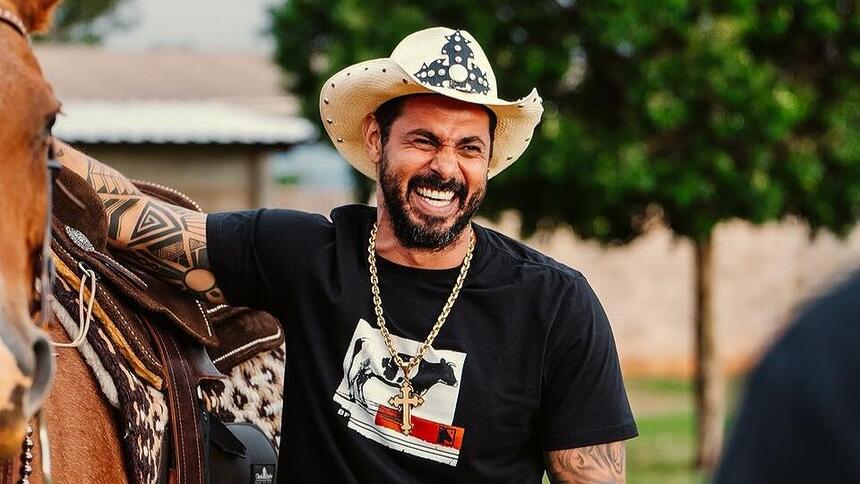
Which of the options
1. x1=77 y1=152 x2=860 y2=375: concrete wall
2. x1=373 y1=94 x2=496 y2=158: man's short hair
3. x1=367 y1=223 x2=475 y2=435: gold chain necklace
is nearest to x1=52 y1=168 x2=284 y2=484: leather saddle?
x1=367 y1=223 x2=475 y2=435: gold chain necklace

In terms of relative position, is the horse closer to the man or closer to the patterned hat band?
the man

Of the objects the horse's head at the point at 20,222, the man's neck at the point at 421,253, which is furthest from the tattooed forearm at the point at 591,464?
the horse's head at the point at 20,222

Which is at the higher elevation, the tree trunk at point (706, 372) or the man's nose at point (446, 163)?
the man's nose at point (446, 163)

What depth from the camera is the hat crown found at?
2928 mm

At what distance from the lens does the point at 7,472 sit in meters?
2.18

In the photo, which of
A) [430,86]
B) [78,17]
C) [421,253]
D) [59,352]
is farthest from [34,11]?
[78,17]

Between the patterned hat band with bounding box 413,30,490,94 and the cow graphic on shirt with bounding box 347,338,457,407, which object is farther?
the patterned hat band with bounding box 413,30,490,94

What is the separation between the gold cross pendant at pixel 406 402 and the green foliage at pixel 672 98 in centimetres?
616

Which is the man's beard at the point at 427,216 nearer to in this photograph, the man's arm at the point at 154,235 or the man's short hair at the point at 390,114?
the man's short hair at the point at 390,114

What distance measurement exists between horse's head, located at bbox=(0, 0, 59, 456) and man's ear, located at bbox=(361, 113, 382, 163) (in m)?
1.13

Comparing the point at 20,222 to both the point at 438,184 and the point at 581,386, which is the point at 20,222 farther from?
the point at 581,386

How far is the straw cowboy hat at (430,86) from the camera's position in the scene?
2.94 metres

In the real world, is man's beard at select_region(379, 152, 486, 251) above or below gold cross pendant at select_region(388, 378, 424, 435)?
above

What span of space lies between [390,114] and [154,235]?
26.4 inches
